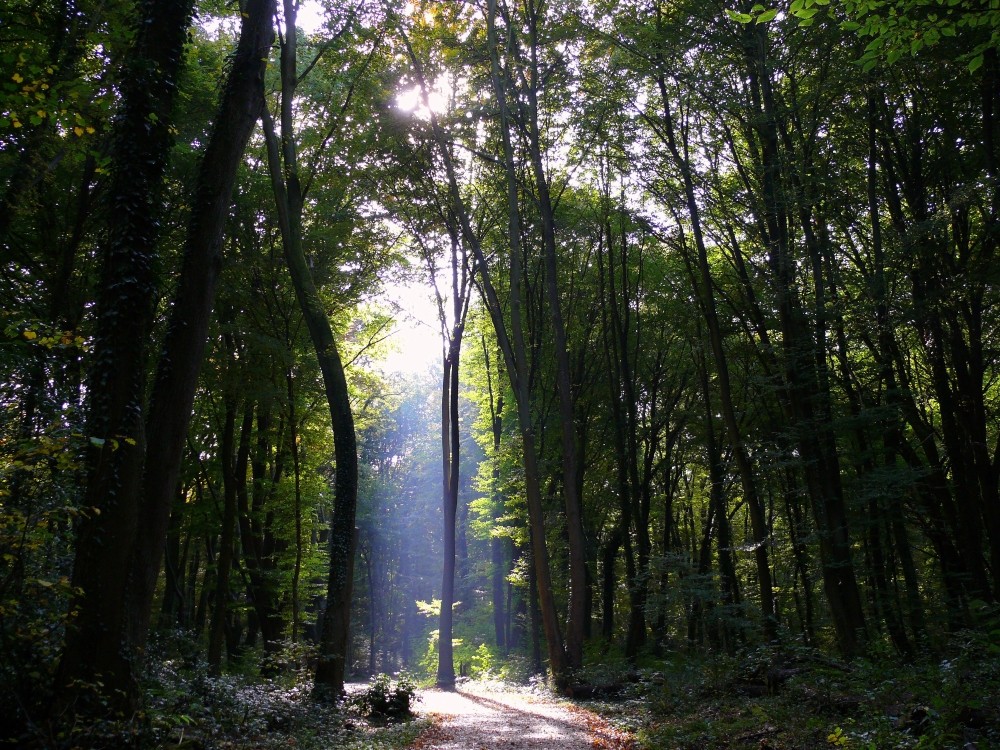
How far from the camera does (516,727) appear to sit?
32.0 feet

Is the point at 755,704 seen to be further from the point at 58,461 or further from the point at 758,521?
the point at 58,461

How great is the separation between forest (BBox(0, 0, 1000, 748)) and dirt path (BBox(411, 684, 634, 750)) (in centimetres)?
87

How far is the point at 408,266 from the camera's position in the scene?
63.9 ft

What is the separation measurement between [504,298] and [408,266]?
12.2 feet

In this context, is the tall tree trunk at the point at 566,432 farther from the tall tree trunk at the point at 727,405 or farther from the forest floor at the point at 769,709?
the tall tree trunk at the point at 727,405

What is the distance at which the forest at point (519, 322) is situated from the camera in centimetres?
608

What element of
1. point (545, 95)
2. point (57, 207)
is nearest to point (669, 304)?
point (545, 95)

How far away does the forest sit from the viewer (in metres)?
6.08

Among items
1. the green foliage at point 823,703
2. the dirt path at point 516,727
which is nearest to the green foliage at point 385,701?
the dirt path at point 516,727

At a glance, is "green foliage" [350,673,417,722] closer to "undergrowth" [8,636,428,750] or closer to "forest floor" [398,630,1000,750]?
"undergrowth" [8,636,428,750]

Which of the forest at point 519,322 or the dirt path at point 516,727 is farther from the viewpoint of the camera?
the dirt path at point 516,727

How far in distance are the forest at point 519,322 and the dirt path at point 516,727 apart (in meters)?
0.87

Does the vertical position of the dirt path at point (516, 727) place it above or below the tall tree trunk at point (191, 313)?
below

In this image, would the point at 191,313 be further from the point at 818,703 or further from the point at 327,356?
the point at 818,703
